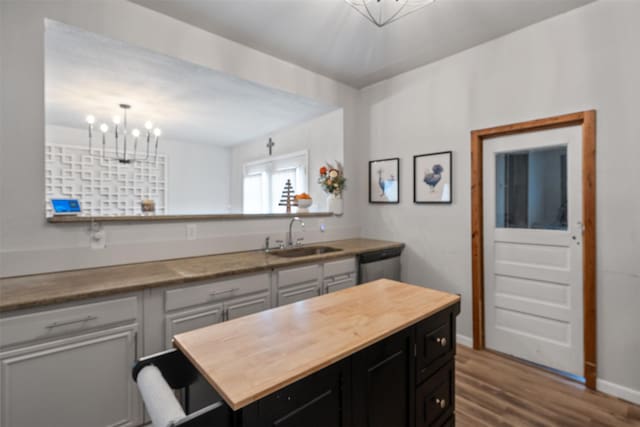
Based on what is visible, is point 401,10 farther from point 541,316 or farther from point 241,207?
point 241,207

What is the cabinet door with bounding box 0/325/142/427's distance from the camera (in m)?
1.40

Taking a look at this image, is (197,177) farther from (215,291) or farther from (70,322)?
(70,322)

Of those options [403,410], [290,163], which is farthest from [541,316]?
[290,163]

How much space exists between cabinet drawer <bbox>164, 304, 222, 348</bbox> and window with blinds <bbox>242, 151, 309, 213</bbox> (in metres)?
2.61

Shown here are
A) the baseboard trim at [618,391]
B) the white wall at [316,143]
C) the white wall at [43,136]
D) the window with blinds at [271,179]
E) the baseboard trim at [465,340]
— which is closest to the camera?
the white wall at [43,136]

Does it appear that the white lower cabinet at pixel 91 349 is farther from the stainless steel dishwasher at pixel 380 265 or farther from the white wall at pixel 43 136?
the stainless steel dishwasher at pixel 380 265

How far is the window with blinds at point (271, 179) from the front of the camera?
4.48 m

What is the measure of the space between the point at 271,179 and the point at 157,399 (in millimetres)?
4524

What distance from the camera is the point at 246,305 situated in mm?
2117

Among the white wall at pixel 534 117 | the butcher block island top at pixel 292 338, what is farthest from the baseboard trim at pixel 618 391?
the butcher block island top at pixel 292 338

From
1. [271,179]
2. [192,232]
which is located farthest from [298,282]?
[271,179]

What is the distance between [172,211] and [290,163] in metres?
2.50

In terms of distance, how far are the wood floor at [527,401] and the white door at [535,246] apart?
22 cm

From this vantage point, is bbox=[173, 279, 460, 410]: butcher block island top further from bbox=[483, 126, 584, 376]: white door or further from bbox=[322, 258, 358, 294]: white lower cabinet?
bbox=[483, 126, 584, 376]: white door
